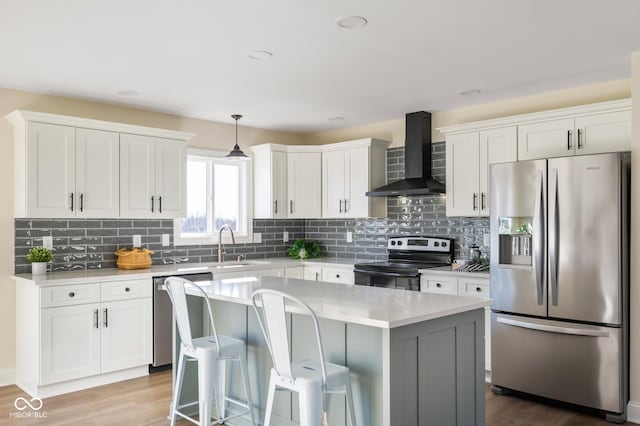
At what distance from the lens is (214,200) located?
585 centimetres

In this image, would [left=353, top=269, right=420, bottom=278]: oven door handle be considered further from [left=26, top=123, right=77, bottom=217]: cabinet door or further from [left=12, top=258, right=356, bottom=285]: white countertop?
[left=26, top=123, right=77, bottom=217]: cabinet door

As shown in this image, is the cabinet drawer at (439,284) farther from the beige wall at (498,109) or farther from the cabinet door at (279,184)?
the cabinet door at (279,184)

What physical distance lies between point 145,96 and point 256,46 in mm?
1718

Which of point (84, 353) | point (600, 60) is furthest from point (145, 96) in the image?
point (600, 60)

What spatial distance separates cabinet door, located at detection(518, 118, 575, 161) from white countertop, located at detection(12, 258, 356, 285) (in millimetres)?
2053

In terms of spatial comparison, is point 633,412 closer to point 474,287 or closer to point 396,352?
point 474,287

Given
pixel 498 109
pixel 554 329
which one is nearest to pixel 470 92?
pixel 498 109

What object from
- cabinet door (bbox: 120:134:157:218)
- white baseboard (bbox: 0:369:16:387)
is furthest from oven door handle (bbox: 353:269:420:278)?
white baseboard (bbox: 0:369:16:387)

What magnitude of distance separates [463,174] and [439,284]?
105cm

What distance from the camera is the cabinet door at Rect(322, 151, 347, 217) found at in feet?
19.2

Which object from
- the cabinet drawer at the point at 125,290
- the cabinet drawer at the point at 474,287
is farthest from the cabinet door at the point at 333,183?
the cabinet drawer at the point at 125,290

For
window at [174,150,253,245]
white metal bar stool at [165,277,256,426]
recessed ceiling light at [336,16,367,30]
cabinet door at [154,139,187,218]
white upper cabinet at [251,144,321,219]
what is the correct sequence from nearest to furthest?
recessed ceiling light at [336,16,367,30] < white metal bar stool at [165,277,256,426] < cabinet door at [154,139,187,218] < window at [174,150,253,245] < white upper cabinet at [251,144,321,219]

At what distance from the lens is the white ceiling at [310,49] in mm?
2766

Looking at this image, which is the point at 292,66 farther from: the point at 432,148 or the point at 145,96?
the point at 432,148
